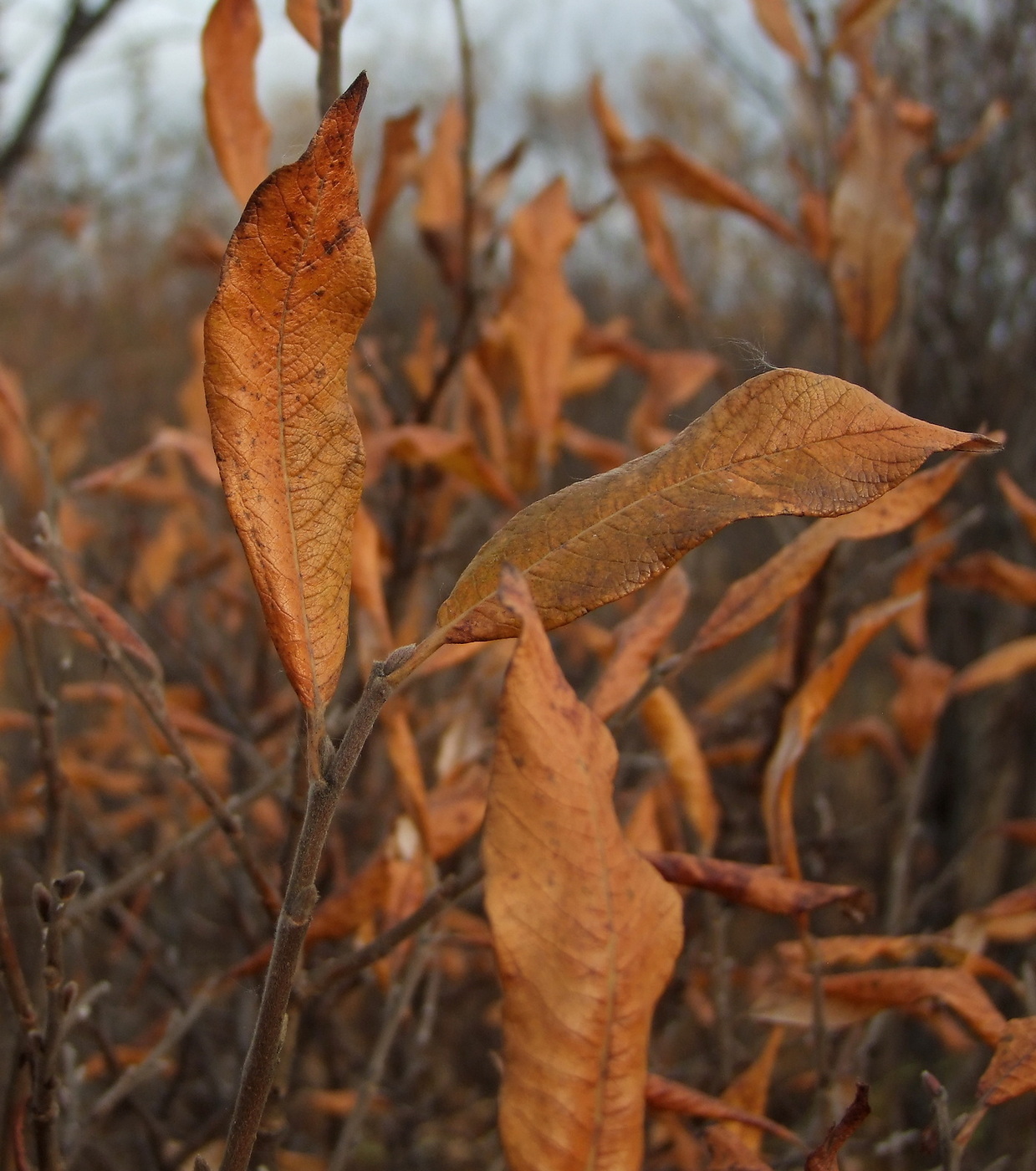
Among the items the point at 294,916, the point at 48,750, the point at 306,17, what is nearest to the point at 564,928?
the point at 294,916

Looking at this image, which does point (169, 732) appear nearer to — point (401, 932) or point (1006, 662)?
point (401, 932)

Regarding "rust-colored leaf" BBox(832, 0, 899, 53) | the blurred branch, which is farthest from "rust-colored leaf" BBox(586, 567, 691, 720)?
the blurred branch

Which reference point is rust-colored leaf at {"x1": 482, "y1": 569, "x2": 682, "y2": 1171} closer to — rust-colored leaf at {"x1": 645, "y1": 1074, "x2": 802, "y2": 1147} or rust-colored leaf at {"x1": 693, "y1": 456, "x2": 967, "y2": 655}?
rust-colored leaf at {"x1": 645, "y1": 1074, "x2": 802, "y2": 1147}

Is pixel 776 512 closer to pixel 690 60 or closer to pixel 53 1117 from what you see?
pixel 53 1117

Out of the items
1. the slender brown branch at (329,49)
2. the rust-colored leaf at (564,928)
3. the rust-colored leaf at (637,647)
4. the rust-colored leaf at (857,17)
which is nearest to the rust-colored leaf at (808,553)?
the rust-colored leaf at (637,647)

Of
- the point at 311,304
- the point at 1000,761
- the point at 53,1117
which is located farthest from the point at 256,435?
the point at 1000,761

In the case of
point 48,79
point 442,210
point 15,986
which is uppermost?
point 48,79
